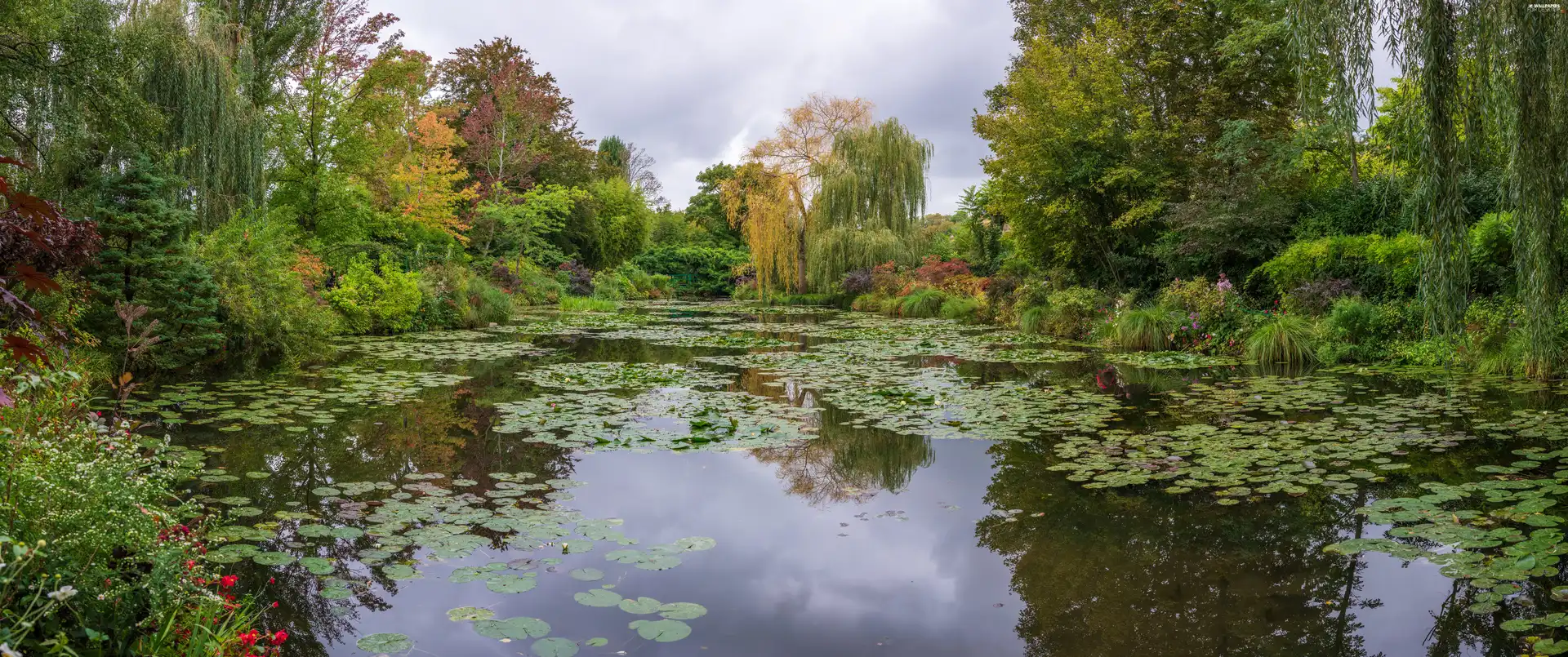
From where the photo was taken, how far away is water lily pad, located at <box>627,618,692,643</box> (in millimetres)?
2809

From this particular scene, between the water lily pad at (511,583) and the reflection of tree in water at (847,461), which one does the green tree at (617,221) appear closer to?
the reflection of tree in water at (847,461)

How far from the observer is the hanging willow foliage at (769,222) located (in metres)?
27.1

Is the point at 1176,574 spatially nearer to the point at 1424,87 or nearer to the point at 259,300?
the point at 1424,87

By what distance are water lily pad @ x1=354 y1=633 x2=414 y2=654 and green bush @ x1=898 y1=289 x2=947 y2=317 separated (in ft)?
63.3

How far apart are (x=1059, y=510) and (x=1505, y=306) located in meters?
7.55

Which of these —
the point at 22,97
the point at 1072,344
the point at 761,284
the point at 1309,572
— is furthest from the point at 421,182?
the point at 1309,572

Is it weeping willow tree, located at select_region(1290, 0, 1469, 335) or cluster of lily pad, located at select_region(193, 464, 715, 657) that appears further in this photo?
weeping willow tree, located at select_region(1290, 0, 1469, 335)

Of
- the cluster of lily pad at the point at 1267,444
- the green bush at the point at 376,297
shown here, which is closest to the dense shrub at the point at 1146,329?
the cluster of lily pad at the point at 1267,444

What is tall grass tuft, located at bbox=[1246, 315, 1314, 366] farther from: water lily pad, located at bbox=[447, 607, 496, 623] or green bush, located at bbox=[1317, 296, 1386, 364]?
water lily pad, located at bbox=[447, 607, 496, 623]

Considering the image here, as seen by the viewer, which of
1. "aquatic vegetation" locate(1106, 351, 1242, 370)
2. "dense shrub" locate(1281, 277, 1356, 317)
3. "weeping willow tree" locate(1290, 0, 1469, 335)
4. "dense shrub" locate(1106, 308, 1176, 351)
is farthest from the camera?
"dense shrub" locate(1106, 308, 1176, 351)

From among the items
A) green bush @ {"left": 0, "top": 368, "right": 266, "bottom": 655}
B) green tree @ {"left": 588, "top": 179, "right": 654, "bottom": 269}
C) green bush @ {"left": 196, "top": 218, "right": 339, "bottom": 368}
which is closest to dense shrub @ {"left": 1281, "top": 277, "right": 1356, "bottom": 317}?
green bush @ {"left": 0, "top": 368, "right": 266, "bottom": 655}

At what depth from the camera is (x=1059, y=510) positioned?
14.0 ft

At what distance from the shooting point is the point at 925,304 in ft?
70.7

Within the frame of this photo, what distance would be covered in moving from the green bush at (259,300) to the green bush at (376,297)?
136 inches
